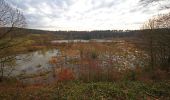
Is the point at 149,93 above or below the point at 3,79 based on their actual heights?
above

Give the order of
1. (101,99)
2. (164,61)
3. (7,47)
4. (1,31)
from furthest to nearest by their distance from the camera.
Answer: (164,61)
(7,47)
(1,31)
(101,99)

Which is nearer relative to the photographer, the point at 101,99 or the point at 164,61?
the point at 101,99

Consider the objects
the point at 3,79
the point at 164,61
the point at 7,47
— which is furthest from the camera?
the point at 164,61

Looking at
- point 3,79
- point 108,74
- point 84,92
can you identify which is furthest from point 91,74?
point 84,92

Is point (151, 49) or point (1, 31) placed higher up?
point (1, 31)

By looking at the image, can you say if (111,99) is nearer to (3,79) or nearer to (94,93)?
(94,93)

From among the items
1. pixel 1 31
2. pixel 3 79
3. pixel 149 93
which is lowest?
pixel 3 79

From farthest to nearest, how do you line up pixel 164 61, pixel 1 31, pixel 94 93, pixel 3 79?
pixel 164 61 < pixel 3 79 < pixel 1 31 < pixel 94 93

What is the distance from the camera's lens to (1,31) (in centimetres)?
1114

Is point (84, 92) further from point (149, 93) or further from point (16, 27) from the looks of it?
point (16, 27)

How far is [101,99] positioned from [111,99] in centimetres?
49

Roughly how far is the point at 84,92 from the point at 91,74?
11208 mm

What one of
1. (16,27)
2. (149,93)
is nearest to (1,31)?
(16,27)

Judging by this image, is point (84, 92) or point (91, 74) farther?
point (91, 74)
